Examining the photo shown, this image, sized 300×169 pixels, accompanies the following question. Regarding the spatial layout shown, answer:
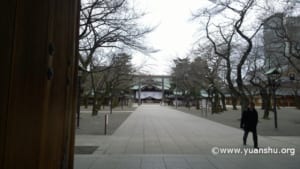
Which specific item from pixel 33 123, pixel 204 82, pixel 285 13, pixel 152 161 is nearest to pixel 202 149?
pixel 152 161

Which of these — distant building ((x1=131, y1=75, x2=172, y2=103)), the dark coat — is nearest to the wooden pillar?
the dark coat

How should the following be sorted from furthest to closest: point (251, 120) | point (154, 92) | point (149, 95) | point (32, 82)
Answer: point (154, 92), point (149, 95), point (251, 120), point (32, 82)

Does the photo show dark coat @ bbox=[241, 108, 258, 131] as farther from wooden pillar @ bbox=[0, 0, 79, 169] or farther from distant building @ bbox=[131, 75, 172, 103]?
distant building @ bbox=[131, 75, 172, 103]

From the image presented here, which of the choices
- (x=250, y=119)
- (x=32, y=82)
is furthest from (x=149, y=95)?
(x=32, y=82)

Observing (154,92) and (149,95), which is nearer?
(149,95)

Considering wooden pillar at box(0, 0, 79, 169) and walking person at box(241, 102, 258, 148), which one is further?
walking person at box(241, 102, 258, 148)

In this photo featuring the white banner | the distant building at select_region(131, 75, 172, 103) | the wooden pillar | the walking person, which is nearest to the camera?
the wooden pillar

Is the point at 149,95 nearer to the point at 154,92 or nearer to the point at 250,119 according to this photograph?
the point at 154,92

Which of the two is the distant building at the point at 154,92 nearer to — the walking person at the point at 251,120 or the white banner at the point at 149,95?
the white banner at the point at 149,95

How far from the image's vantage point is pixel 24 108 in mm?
2291

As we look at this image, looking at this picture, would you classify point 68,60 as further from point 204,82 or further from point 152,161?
point 204,82

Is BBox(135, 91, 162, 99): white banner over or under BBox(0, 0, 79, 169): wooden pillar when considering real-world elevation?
over

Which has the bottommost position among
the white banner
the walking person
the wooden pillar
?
the walking person

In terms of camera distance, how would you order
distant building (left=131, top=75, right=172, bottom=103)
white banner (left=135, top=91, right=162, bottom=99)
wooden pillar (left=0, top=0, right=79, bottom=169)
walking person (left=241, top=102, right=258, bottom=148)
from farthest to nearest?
white banner (left=135, top=91, right=162, bottom=99) < distant building (left=131, top=75, right=172, bottom=103) < walking person (left=241, top=102, right=258, bottom=148) < wooden pillar (left=0, top=0, right=79, bottom=169)
